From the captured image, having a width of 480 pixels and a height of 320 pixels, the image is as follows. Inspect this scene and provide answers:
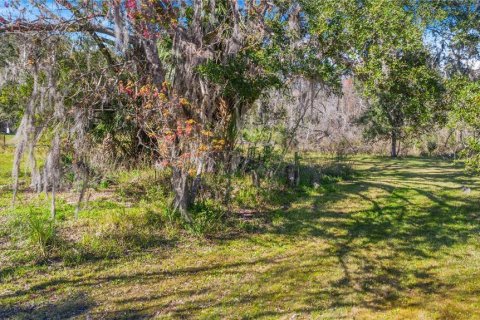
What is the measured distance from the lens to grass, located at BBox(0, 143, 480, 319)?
397 cm

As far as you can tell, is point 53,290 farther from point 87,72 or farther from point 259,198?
point 259,198

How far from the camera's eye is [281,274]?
4.85m

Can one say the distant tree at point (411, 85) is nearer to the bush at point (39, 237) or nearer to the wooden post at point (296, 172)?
the wooden post at point (296, 172)

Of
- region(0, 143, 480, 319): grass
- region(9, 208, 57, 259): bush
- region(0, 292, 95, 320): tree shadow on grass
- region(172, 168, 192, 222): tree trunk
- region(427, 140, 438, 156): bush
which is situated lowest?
region(0, 292, 95, 320): tree shadow on grass

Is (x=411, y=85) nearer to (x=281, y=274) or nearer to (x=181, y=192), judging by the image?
(x=281, y=274)

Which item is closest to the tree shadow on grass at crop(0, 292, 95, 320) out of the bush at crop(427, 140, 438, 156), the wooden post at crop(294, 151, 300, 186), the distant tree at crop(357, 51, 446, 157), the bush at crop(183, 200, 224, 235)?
the bush at crop(183, 200, 224, 235)

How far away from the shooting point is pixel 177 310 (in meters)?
3.99

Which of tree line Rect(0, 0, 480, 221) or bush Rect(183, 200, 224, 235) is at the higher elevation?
tree line Rect(0, 0, 480, 221)

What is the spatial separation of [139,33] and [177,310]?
387 cm

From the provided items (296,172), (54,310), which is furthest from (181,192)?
(296,172)

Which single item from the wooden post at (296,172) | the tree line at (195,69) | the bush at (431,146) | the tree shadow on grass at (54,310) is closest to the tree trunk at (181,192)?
the tree line at (195,69)

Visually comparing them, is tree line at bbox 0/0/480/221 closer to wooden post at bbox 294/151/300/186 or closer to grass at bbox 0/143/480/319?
grass at bbox 0/143/480/319

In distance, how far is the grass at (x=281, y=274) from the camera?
3973 mm

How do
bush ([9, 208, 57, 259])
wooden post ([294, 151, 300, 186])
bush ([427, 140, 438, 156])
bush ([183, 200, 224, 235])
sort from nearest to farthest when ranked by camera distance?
bush ([9, 208, 57, 259]) → bush ([183, 200, 224, 235]) → wooden post ([294, 151, 300, 186]) → bush ([427, 140, 438, 156])
